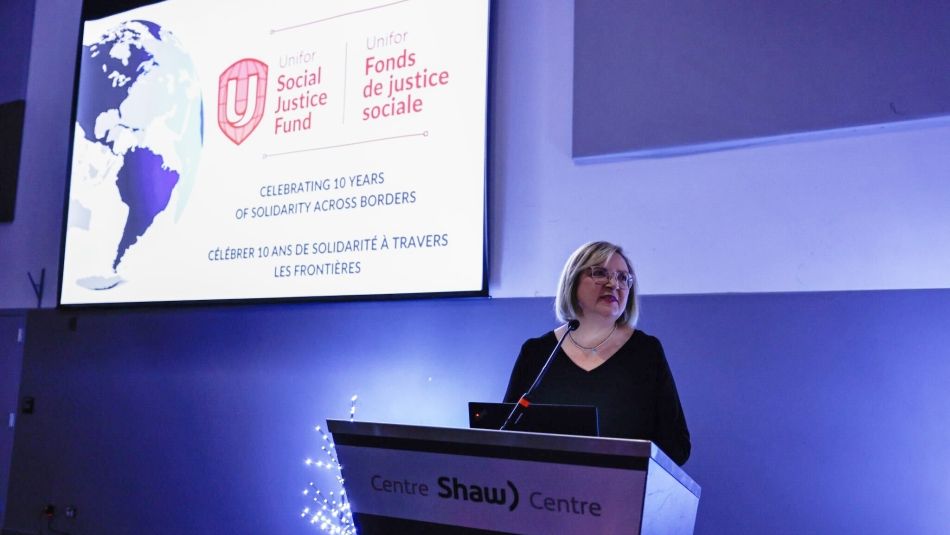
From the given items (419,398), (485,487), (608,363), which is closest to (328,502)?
(419,398)

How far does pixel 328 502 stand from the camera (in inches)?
126

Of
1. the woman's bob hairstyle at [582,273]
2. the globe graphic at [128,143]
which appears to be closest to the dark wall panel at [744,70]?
the woman's bob hairstyle at [582,273]

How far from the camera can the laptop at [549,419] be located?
4.90 feet

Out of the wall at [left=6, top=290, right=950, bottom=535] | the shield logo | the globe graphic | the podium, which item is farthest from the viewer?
the globe graphic

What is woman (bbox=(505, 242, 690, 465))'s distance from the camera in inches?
78.6

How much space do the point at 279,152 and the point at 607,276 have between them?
1853 millimetres

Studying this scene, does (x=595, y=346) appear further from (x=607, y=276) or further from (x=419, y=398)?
(x=419, y=398)

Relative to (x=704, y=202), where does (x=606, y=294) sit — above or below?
below

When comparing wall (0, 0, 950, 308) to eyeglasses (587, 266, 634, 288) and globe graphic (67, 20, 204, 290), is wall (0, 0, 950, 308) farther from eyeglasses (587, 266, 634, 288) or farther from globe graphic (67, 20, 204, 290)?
globe graphic (67, 20, 204, 290)

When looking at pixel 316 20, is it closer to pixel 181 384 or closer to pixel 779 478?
pixel 181 384

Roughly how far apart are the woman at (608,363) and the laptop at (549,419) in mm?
457

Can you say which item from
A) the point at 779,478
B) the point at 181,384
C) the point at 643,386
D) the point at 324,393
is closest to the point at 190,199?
the point at 181,384

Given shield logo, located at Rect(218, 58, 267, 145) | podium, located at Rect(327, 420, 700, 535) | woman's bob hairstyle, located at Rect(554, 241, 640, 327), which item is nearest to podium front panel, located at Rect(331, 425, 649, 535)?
podium, located at Rect(327, 420, 700, 535)

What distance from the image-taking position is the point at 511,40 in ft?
10.2
